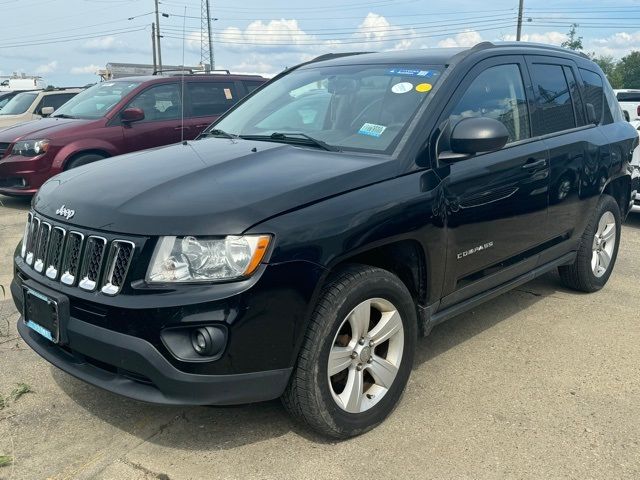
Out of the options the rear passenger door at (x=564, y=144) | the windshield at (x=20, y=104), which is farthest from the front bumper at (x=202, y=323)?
the windshield at (x=20, y=104)

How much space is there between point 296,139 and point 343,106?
38 cm

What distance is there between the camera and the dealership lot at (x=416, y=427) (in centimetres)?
267

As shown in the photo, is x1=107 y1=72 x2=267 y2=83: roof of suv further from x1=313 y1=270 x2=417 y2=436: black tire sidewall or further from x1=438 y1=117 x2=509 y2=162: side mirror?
x1=313 y1=270 x2=417 y2=436: black tire sidewall

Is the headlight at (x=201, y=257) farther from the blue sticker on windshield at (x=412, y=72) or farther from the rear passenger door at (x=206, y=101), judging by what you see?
the rear passenger door at (x=206, y=101)

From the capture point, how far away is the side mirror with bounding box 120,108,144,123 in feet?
26.5

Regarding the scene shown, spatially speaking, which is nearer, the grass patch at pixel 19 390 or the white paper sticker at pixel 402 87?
the grass patch at pixel 19 390

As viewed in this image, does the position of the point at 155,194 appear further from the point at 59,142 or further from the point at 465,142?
the point at 59,142

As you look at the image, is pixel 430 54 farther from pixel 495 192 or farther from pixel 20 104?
pixel 20 104

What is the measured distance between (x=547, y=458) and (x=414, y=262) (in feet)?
3.59

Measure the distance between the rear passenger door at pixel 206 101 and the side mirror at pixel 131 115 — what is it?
0.75 m

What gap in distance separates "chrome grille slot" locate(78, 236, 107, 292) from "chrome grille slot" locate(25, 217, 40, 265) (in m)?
0.56

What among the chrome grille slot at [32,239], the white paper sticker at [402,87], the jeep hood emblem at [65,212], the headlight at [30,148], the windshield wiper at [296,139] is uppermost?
the white paper sticker at [402,87]

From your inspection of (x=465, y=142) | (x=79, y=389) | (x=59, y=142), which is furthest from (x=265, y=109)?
(x=59, y=142)

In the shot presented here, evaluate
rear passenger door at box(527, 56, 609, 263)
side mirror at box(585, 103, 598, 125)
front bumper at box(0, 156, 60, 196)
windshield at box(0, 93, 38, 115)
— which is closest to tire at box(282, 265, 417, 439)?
rear passenger door at box(527, 56, 609, 263)
